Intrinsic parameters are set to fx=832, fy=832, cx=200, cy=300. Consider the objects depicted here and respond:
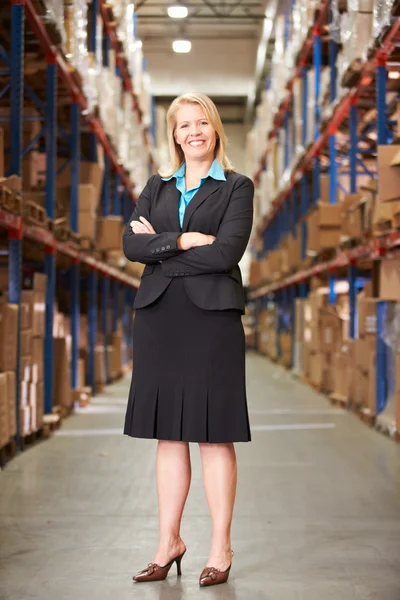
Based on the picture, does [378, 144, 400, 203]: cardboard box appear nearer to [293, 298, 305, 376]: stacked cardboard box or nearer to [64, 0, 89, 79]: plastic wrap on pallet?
[64, 0, 89, 79]: plastic wrap on pallet

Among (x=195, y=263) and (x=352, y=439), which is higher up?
(x=195, y=263)

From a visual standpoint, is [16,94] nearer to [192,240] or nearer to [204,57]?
[192,240]

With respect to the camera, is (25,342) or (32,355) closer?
(25,342)

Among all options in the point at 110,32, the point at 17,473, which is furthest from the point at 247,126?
the point at 17,473

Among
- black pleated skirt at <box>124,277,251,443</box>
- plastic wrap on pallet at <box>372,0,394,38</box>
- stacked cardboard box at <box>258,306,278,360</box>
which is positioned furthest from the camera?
stacked cardboard box at <box>258,306,278,360</box>

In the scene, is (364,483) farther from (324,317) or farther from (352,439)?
(324,317)

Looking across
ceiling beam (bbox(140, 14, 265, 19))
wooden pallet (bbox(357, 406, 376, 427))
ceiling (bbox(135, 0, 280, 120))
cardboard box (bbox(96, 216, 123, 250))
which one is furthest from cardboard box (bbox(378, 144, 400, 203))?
ceiling (bbox(135, 0, 280, 120))

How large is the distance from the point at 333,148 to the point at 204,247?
7.58m

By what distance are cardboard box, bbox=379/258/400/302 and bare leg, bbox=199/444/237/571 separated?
354 centimetres

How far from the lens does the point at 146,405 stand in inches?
114

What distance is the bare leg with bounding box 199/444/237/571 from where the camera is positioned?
9.52 ft

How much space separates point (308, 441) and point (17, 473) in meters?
2.46

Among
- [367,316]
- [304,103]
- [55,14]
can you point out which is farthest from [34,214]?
[304,103]

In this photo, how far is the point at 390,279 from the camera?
6363mm
